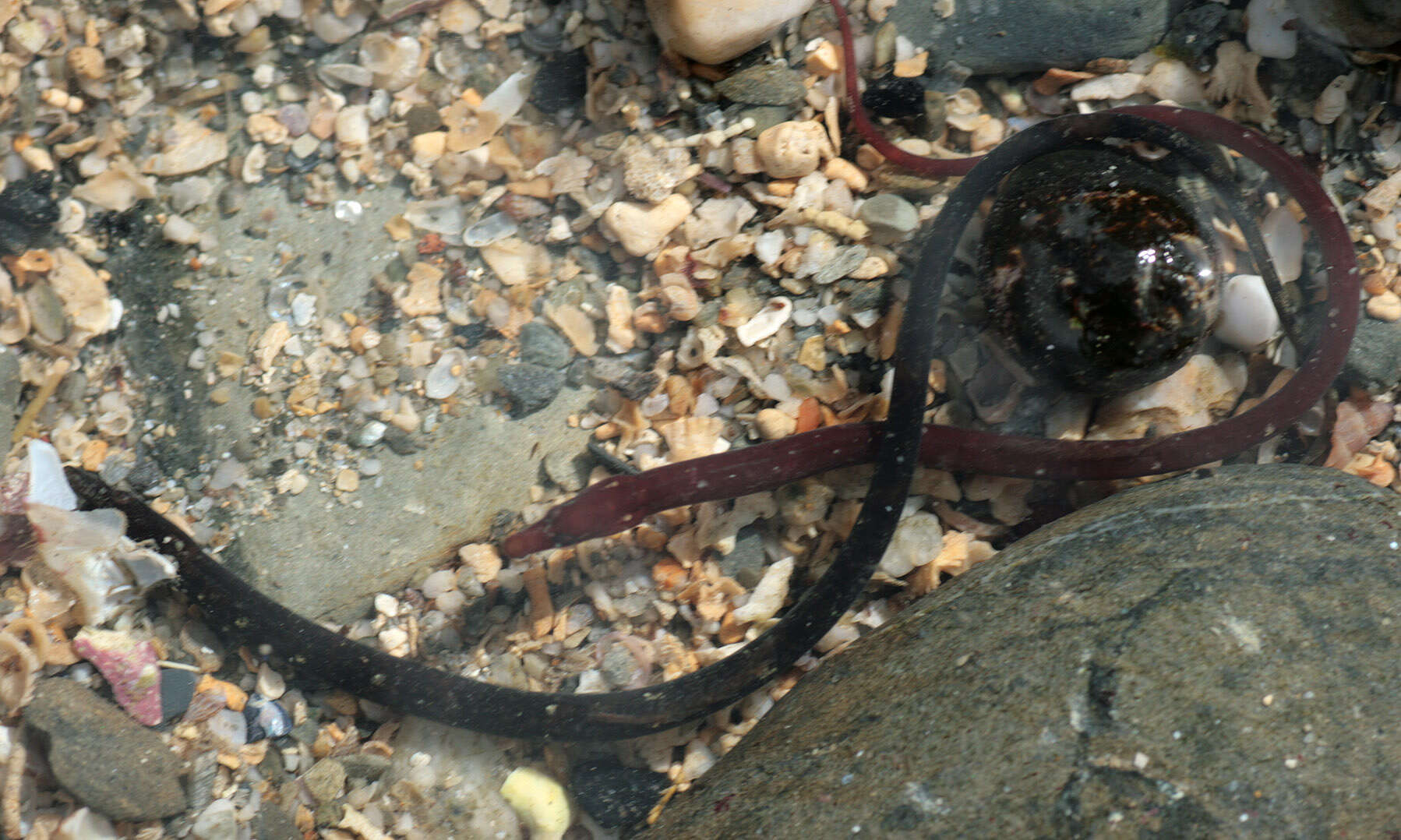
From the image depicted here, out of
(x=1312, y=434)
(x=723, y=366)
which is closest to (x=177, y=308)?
(x=723, y=366)

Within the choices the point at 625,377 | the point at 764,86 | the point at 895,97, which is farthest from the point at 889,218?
the point at 625,377

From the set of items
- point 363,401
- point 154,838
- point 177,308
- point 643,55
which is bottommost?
point 154,838

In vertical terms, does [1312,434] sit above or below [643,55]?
below

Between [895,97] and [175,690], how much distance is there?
321 centimetres

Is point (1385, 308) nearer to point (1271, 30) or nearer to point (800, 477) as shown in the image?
point (1271, 30)

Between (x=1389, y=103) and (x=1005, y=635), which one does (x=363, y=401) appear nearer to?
(x=1005, y=635)

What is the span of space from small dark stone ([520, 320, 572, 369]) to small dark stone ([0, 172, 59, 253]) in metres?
1.72

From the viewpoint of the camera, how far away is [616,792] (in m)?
2.70

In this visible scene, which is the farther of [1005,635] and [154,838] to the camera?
[154,838]

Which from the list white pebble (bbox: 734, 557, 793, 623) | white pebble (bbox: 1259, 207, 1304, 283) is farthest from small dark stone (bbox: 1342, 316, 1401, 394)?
white pebble (bbox: 734, 557, 793, 623)

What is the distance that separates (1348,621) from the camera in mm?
2014

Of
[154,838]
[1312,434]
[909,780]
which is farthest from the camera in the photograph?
[1312,434]

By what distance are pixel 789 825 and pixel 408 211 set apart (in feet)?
8.02

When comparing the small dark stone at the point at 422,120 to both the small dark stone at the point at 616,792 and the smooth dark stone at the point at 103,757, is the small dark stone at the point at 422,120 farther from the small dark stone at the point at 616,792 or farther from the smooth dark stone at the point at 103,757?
the small dark stone at the point at 616,792
